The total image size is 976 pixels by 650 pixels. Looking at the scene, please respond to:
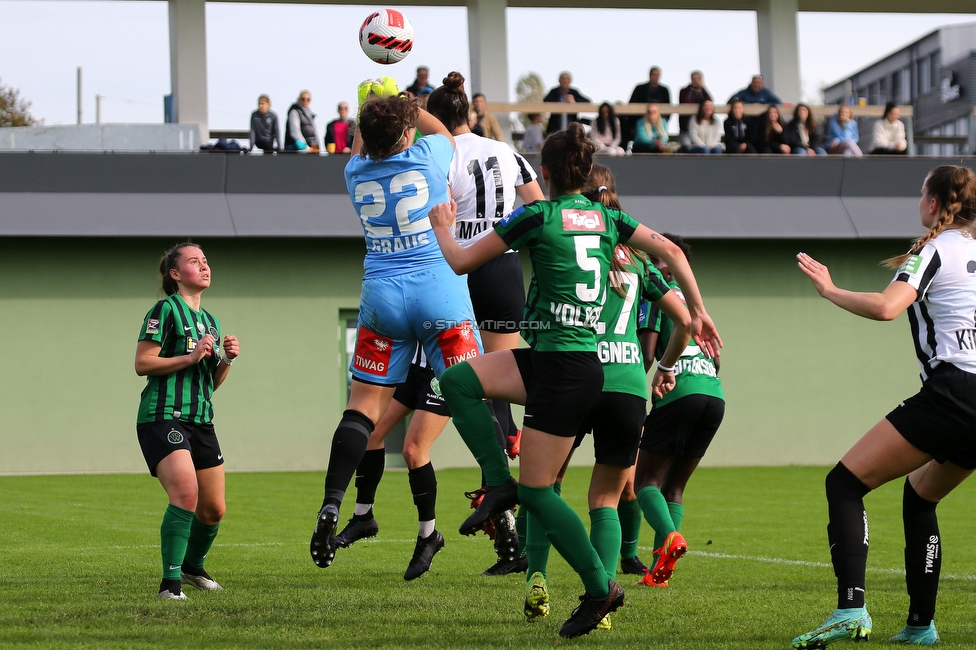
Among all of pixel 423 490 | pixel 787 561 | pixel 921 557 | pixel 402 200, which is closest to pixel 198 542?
pixel 423 490

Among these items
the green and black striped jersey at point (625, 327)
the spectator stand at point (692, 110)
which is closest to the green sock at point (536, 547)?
the green and black striped jersey at point (625, 327)

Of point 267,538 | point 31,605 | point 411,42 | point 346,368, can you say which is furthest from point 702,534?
point 346,368

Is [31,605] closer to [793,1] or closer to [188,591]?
[188,591]

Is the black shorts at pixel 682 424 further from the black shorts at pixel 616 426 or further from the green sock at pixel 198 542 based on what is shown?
the green sock at pixel 198 542

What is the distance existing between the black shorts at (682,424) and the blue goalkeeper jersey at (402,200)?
2.04 meters

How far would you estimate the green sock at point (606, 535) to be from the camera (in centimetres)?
545

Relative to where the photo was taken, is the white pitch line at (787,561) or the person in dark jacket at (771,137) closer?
the white pitch line at (787,561)

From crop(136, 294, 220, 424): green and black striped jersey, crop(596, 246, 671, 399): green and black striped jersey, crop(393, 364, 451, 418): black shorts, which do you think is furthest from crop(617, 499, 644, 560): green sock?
crop(136, 294, 220, 424): green and black striped jersey

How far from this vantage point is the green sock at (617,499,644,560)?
779 cm

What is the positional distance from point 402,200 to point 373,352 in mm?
842

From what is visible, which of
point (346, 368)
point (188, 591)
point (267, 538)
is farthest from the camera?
point (346, 368)

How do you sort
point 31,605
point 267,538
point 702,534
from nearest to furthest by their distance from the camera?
point 31,605 → point 267,538 → point 702,534

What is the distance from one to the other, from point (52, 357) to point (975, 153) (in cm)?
1655

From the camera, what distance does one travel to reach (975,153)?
2106 centimetres
